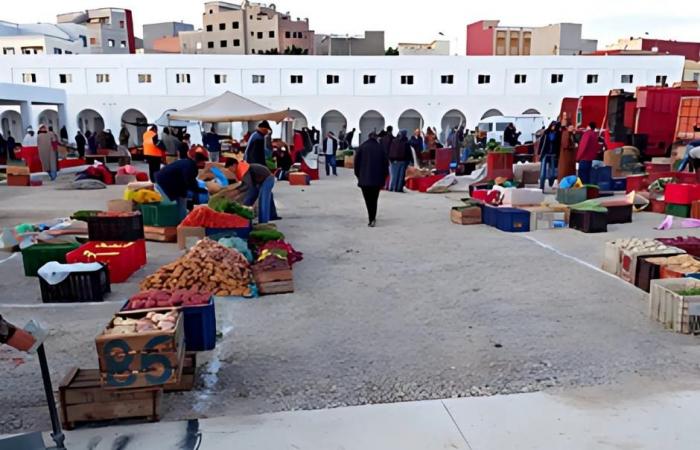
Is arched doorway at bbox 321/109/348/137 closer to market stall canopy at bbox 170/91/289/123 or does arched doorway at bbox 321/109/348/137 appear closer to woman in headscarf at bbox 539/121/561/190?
market stall canopy at bbox 170/91/289/123

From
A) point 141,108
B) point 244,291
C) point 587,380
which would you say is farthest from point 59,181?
point 141,108

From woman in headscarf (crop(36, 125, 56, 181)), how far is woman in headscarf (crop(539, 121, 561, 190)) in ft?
47.2

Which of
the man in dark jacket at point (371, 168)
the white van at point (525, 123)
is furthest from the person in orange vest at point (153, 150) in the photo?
the white van at point (525, 123)

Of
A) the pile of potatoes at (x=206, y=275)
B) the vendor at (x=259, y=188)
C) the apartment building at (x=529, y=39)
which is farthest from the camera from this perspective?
the apartment building at (x=529, y=39)

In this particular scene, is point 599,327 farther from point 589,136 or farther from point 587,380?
point 589,136

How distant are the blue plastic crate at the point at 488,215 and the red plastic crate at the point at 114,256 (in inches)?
231

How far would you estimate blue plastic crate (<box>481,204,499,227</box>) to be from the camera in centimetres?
1019

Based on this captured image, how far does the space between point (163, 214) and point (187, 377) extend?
5451 mm

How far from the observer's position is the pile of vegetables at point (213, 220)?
8156 millimetres

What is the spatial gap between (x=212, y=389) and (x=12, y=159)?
2920 centimetres

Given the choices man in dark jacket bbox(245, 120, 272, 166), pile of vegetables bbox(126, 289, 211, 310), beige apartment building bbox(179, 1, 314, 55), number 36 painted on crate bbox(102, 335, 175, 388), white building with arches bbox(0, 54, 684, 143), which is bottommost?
number 36 painted on crate bbox(102, 335, 175, 388)

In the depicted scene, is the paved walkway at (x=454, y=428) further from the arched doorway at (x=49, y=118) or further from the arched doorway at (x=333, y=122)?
the arched doorway at (x=49, y=118)

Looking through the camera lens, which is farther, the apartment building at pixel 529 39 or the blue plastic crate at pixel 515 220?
the apartment building at pixel 529 39

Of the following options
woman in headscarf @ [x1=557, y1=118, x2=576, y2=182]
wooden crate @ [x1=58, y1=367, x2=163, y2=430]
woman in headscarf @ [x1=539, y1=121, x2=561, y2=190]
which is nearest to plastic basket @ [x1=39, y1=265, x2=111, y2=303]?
wooden crate @ [x1=58, y1=367, x2=163, y2=430]
